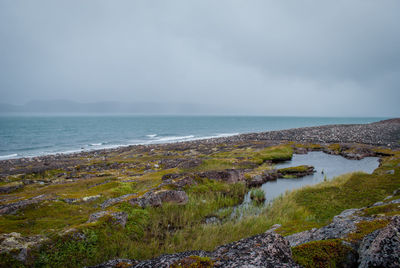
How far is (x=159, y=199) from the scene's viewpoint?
18.8 metres

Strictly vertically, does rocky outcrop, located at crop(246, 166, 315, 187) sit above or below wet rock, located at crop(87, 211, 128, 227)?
below

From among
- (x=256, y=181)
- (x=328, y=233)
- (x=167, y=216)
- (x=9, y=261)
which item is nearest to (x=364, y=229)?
(x=328, y=233)

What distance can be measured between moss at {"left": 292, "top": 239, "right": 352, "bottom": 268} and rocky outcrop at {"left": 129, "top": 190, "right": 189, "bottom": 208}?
13.6m

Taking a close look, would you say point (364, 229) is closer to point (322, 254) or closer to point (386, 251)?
point (322, 254)

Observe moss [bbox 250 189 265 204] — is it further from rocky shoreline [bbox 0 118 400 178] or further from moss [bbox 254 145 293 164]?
rocky shoreline [bbox 0 118 400 178]

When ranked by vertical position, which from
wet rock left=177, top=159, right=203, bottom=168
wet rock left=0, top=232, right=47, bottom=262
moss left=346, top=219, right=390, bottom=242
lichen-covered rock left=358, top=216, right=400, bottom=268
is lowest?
wet rock left=177, top=159, right=203, bottom=168

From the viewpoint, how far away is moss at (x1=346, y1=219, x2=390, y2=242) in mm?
7250

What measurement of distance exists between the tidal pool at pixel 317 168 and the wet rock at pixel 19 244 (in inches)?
764

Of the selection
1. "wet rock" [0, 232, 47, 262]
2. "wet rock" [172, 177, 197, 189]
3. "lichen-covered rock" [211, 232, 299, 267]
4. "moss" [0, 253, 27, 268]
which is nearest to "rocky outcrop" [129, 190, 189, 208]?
"wet rock" [172, 177, 197, 189]

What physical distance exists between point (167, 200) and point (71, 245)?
9.56 meters

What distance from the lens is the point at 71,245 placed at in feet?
35.3

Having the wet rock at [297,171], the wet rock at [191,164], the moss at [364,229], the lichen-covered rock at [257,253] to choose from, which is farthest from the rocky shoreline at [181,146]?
the moss at [364,229]

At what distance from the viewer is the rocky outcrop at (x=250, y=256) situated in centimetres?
591

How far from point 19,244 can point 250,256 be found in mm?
11413
